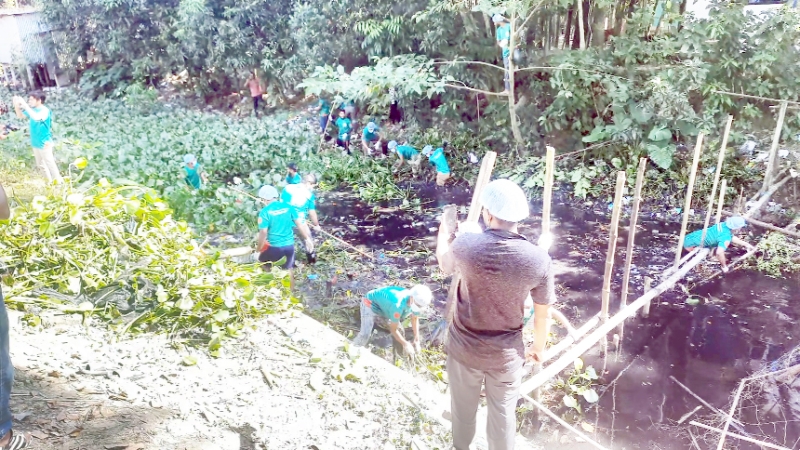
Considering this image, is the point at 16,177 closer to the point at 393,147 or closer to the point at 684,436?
the point at 393,147

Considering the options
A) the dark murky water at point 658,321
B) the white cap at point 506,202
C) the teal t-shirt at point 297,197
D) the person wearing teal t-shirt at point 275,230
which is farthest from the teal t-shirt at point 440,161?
the white cap at point 506,202

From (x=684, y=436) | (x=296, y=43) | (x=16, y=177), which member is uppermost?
(x=296, y=43)

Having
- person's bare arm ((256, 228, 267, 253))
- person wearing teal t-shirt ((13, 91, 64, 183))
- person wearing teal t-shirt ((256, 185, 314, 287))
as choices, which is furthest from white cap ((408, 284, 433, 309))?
person wearing teal t-shirt ((13, 91, 64, 183))

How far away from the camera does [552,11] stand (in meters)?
10.1

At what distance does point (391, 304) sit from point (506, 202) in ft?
7.50

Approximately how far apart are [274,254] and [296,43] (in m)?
10.6

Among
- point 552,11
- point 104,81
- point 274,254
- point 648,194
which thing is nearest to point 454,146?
point 552,11

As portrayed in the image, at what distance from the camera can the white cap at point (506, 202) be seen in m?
2.35

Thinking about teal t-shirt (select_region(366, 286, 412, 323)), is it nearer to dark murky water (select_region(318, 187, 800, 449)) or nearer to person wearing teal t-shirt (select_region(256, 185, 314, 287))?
person wearing teal t-shirt (select_region(256, 185, 314, 287))

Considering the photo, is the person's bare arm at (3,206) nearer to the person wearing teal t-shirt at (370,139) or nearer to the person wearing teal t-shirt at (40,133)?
the person wearing teal t-shirt at (40,133)

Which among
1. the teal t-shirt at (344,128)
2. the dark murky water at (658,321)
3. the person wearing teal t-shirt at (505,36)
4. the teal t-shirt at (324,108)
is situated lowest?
the dark murky water at (658,321)

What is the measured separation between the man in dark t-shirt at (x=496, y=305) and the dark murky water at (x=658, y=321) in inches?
87.8

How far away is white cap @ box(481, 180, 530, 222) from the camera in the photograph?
2354 mm

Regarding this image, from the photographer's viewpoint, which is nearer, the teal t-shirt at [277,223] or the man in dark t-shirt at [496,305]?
the man in dark t-shirt at [496,305]
